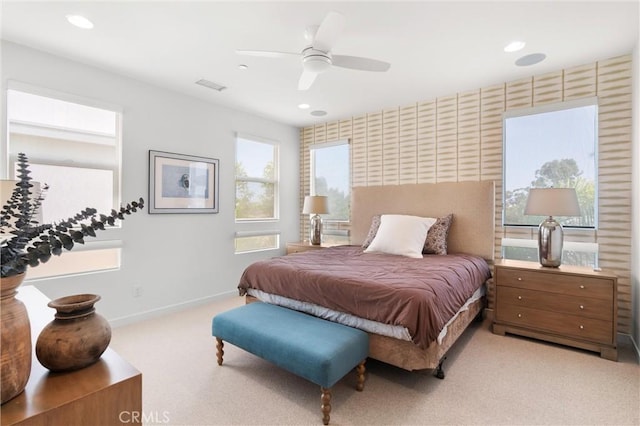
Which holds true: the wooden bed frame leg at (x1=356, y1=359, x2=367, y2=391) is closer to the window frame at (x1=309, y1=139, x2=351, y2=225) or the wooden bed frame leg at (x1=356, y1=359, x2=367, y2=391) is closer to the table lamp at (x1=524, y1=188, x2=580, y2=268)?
the table lamp at (x1=524, y1=188, x2=580, y2=268)

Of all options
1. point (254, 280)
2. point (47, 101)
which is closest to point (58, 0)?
point (47, 101)

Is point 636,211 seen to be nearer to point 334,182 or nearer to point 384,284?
point 384,284

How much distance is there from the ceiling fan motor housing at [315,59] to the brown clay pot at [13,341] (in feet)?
7.11

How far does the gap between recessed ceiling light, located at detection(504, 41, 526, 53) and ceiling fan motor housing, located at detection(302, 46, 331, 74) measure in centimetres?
160

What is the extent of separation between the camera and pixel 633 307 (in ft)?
9.00

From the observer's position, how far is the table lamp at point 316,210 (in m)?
4.59

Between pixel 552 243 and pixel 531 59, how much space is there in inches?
68.6

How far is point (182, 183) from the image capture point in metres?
3.77

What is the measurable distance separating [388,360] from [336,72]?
2.73 meters

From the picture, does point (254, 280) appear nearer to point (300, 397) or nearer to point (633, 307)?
point (300, 397)

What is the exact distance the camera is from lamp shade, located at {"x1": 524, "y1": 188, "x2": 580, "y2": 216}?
107 inches

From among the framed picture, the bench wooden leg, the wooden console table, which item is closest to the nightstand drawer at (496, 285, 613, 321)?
the bench wooden leg

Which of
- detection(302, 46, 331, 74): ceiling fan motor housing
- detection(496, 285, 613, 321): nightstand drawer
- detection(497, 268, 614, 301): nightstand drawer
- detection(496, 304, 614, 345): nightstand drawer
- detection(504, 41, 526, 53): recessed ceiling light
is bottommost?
detection(496, 304, 614, 345): nightstand drawer

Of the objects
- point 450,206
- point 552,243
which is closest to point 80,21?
point 450,206
